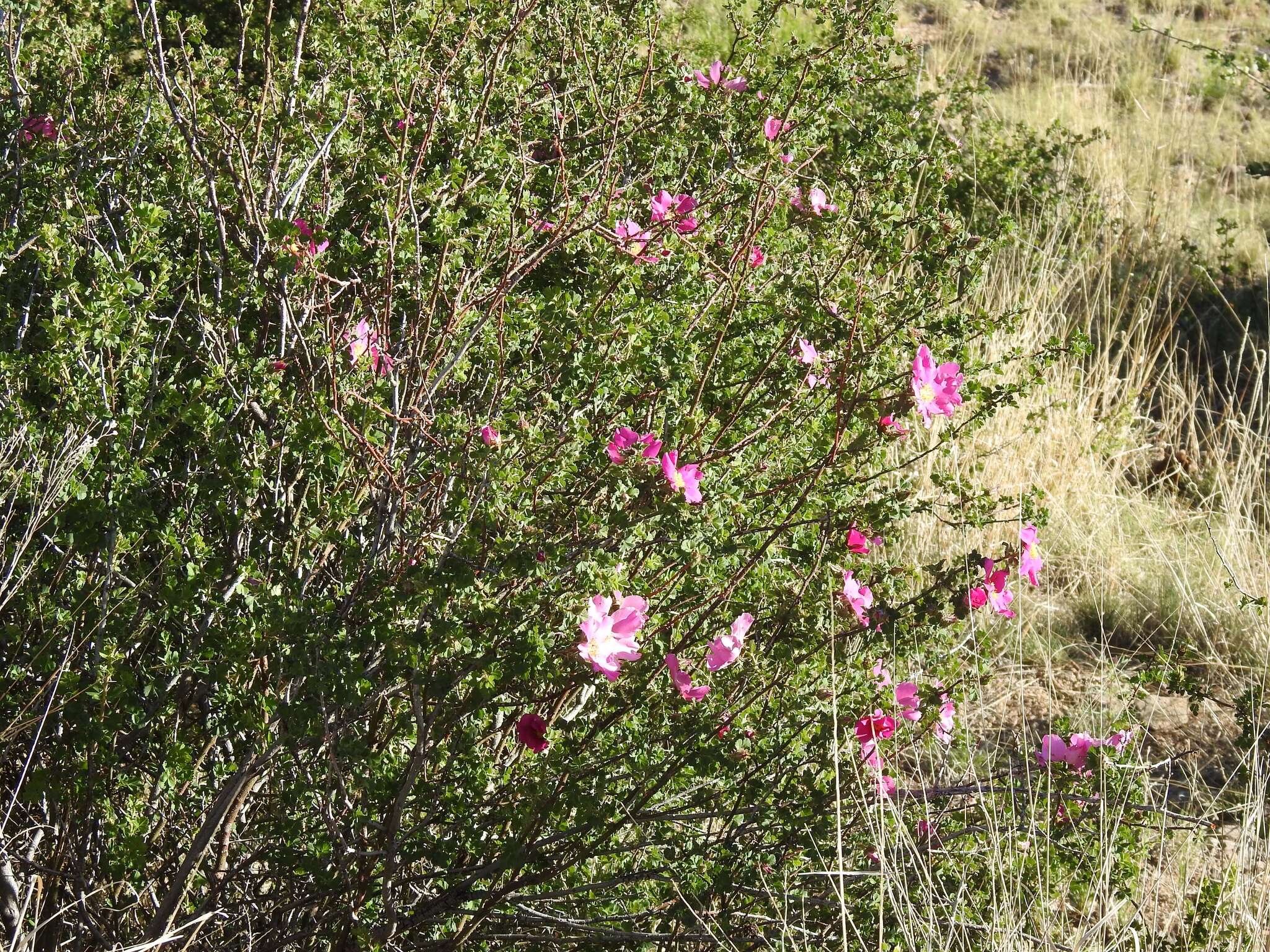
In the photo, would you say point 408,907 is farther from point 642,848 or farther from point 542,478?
point 542,478

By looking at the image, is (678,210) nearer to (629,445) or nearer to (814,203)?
(814,203)

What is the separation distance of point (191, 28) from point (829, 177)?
5.02 ft

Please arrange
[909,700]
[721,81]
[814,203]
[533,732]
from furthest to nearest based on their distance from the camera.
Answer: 1. [721,81]
2. [814,203]
3. [909,700]
4. [533,732]

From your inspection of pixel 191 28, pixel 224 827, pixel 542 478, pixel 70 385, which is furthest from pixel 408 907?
pixel 191 28

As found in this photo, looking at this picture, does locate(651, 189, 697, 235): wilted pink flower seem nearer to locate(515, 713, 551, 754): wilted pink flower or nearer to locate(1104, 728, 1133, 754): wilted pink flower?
locate(515, 713, 551, 754): wilted pink flower

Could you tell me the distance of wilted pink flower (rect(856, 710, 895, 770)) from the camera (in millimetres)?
1842

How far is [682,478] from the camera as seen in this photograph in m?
1.59

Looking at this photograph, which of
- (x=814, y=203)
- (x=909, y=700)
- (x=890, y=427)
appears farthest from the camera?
(x=814, y=203)

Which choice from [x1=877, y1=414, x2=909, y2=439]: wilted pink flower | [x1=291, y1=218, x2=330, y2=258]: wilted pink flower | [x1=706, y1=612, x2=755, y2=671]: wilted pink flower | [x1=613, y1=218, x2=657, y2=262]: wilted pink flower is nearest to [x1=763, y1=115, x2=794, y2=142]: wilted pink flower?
[x1=613, y1=218, x2=657, y2=262]: wilted pink flower

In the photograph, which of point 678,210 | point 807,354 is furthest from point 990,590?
point 678,210

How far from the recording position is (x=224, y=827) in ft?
5.75

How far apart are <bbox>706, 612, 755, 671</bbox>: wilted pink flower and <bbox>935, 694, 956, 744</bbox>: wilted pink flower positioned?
363mm

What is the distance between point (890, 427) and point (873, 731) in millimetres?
511

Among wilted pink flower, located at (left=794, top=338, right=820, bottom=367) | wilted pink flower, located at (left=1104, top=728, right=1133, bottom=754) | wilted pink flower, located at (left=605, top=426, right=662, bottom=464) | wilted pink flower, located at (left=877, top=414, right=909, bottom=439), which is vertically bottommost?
wilted pink flower, located at (left=1104, top=728, right=1133, bottom=754)
